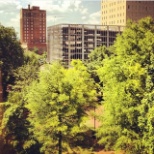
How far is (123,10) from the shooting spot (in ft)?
362

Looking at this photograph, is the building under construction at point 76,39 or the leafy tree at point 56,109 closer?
the leafy tree at point 56,109

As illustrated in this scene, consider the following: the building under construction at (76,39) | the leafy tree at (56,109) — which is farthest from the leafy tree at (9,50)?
the building under construction at (76,39)

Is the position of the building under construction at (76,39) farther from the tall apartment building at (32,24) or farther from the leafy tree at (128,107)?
the tall apartment building at (32,24)

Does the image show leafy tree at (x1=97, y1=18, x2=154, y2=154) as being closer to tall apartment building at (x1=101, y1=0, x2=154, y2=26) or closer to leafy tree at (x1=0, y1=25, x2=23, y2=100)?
leafy tree at (x1=0, y1=25, x2=23, y2=100)

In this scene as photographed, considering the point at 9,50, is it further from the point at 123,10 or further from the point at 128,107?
the point at 123,10

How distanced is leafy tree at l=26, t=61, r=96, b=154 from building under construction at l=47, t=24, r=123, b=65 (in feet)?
196

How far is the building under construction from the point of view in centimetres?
8200

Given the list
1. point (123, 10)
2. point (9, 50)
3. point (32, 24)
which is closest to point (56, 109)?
point (9, 50)

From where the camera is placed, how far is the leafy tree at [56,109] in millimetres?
18303

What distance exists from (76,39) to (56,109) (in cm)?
6681

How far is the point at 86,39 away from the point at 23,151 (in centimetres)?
6816

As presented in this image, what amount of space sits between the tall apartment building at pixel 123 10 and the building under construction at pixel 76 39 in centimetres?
2279

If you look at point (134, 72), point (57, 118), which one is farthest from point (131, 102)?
point (57, 118)

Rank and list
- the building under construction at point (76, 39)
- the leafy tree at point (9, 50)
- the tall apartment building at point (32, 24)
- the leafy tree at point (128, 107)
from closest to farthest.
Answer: the leafy tree at point (128, 107)
the leafy tree at point (9, 50)
the building under construction at point (76, 39)
the tall apartment building at point (32, 24)
